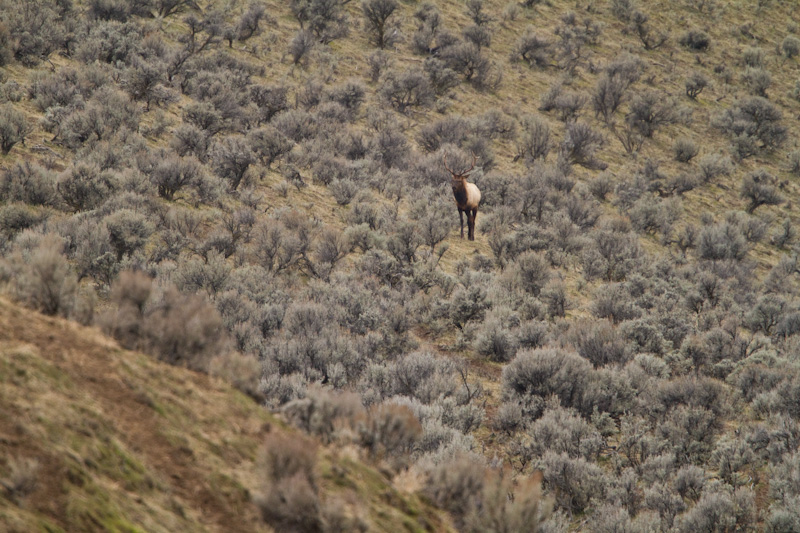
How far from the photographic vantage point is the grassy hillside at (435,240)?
8289 mm

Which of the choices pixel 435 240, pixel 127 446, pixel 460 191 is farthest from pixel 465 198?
pixel 127 446

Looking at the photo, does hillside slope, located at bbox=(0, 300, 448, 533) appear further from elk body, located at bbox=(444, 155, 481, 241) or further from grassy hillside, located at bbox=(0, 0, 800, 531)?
elk body, located at bbox=(444, 155, 481, 241)

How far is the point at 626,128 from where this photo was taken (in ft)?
105

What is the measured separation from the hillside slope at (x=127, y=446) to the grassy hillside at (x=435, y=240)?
191 millimetres

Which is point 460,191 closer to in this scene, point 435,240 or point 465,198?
point 465,198

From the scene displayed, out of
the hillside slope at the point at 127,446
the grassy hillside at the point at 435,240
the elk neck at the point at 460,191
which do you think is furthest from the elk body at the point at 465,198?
the hillside slope at the point at 127,446

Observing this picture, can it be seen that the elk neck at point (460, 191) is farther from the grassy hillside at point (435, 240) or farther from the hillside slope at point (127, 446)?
the hillside slope at point (127, 446)

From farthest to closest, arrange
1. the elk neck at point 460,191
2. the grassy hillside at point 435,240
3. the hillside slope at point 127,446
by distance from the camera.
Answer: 1. the elk neck at point 460,191
2. the grassy hillside at point 435,240
3. the hillside slope at point 127,446

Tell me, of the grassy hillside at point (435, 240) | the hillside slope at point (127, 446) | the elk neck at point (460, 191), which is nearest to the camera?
the hillside slope at point (127, 446)

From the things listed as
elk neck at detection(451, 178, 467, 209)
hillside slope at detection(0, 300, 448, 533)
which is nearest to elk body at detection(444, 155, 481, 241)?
elk neck at detection(451, 178, 467, 209)

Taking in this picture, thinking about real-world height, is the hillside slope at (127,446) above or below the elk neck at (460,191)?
above

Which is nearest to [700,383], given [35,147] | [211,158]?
[211,158]

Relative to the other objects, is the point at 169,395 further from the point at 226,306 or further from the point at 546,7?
the point at 546,7

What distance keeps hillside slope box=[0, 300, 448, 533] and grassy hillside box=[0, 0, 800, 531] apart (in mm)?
191
